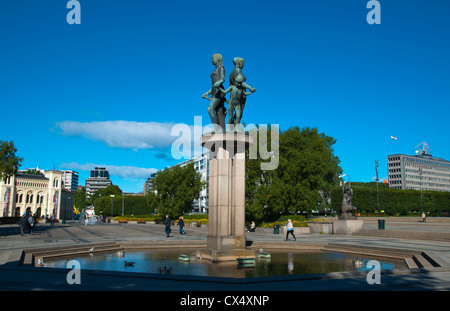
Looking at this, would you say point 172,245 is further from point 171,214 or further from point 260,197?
point 171,214

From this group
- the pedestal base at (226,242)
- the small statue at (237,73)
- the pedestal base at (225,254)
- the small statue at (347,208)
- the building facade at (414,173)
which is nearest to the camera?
the pedestal base at (225,254)

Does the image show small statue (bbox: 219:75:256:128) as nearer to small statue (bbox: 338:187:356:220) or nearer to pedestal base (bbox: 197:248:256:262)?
pedestal base (bbox: 197:248:256:262)

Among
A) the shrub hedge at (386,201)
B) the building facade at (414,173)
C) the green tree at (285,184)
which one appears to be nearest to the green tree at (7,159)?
the green tree at (285,184)

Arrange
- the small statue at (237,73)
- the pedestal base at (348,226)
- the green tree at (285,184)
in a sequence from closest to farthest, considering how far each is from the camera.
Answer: the small statue at (237,73), the pedestal base at (348,226), the green tree at (285,184)

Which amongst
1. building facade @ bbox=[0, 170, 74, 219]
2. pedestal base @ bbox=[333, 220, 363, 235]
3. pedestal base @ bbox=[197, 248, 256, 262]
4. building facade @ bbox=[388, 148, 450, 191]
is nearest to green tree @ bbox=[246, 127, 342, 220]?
pedestal base @ bbox=[333, 220, 363, 235]

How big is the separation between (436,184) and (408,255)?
8286 inches

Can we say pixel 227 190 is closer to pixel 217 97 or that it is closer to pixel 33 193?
pixel 217 97

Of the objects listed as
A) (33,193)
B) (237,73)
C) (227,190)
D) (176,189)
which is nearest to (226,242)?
(227,190)

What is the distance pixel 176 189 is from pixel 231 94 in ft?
148

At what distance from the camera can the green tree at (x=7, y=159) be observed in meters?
33.3

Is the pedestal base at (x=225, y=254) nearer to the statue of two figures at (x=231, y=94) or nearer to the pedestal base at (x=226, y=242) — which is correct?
the pedestal base at (x=226, y=242)

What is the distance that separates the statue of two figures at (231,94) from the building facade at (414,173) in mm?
192891

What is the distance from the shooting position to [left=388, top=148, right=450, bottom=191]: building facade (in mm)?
187875
